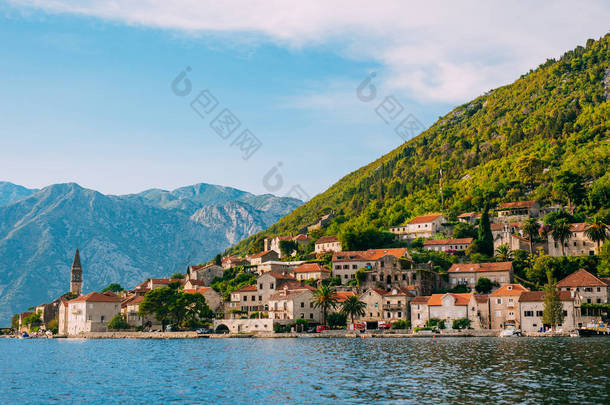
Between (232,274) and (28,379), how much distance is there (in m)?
88.7

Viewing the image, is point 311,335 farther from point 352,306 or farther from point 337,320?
point 352,306

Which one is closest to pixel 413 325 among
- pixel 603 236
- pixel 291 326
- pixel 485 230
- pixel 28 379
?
pixel 291 326

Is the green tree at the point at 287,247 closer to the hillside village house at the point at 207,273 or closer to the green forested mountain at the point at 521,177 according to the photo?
the green forested mountain at the point at 521,177

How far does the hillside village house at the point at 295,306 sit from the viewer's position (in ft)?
354

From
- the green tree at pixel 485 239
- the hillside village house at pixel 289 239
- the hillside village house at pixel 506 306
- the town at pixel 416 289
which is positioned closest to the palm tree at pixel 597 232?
the town at pixel 416 289

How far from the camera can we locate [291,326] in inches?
4198

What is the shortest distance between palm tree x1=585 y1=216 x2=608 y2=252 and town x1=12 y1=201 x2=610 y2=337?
0.71 feet

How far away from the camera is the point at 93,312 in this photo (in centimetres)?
12925

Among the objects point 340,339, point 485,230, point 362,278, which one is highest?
point 485,230

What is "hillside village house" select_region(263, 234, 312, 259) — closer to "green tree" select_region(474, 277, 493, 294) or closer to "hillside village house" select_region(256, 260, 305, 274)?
"hillside village house" select_region(256, 260, 305, 274)

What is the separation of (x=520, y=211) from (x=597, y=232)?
2598 cm

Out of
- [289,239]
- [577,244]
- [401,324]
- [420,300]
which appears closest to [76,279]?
[289,239]

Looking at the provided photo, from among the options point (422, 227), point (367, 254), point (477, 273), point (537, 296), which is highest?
point (422, 227)

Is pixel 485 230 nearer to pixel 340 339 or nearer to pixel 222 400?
pixel 340 339
